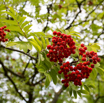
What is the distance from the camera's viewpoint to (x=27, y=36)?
2.05 meters

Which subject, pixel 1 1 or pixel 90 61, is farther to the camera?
pixel 1 1

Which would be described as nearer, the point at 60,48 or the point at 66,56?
the point at 60,48

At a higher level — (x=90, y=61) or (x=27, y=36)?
(x=27, y=36)

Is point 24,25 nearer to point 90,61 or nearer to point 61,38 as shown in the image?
point 61,38

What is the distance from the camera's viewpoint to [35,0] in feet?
11.6

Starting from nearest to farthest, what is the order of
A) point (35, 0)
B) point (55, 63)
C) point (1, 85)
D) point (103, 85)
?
point (55, 63) → point (35, 0) → point (1, 85) → point (103, 85)

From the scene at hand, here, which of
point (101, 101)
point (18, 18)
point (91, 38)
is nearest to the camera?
point (18, 18)

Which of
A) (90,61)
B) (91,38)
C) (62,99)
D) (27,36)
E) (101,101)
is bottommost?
(101,101)

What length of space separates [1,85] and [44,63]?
227 inches

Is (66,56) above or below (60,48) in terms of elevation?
below

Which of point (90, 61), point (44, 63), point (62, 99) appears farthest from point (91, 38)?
point (62, 99)

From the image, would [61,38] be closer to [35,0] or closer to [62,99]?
[35,0]

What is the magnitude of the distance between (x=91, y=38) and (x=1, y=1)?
4.92 m

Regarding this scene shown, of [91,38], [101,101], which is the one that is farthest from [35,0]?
[101,101]
